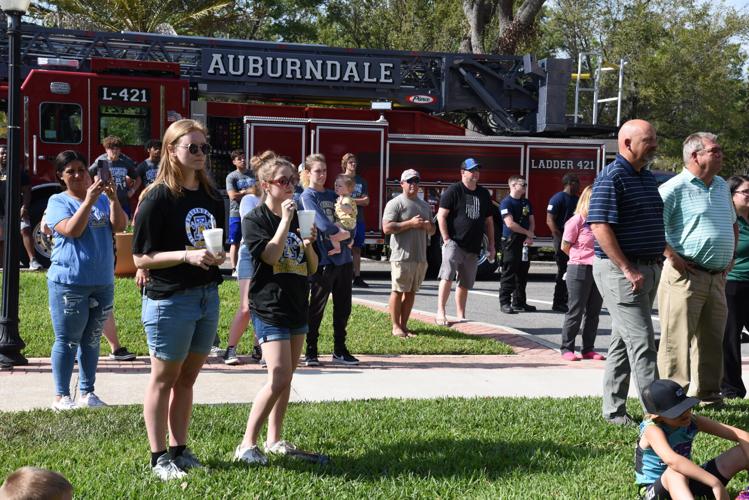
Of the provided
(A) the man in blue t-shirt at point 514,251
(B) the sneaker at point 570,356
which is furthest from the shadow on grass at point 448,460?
(A) the man in blue t-shirt at point 514,251

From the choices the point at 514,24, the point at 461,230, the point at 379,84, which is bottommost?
Answer: the point at 461,230

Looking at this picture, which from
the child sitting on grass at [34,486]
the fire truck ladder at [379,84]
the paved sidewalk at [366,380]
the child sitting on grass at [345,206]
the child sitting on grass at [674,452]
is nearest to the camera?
the child sitting on grass at [34,486]

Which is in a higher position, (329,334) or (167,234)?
(167,234)

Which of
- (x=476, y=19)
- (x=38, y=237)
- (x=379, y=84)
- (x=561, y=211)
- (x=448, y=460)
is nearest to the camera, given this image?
(x=448, y=460)

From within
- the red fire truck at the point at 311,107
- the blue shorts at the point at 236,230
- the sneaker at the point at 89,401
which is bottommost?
the sneaker at the point at 89,401

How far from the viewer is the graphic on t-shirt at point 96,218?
20.9 ft

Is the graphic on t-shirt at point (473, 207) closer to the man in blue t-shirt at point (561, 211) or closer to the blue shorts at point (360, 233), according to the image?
the blue shorts at point (360, 233)

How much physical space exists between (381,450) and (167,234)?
173 cm

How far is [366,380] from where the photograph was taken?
7.85 m

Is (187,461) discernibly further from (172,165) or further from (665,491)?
(665,491)

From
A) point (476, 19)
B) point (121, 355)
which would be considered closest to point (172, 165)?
point (121, 355)

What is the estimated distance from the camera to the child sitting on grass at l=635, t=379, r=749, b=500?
4379 mm

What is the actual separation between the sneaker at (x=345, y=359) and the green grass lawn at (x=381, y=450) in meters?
1.72

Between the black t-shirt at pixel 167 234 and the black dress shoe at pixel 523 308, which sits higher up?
the black t-shirt at pixel 167 234
